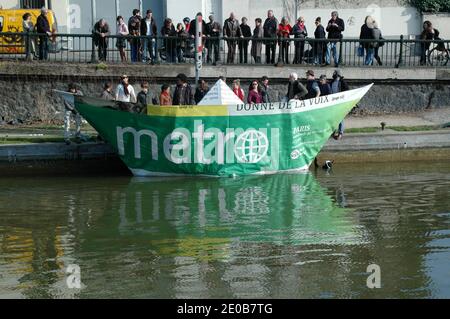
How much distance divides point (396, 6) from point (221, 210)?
16.7m

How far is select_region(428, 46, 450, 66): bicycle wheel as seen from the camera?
1056 inches

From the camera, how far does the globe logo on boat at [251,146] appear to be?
818 inches

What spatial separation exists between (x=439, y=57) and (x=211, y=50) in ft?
20.1

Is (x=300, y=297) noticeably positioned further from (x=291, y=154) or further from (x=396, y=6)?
(x=396, y=6)

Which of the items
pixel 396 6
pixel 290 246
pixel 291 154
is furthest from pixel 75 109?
pixel 396 6

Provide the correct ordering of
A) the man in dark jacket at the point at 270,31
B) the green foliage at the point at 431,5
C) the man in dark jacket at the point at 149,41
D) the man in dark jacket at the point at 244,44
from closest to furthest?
the man in dark jacket at the point at 149,41 → the man in dark jacket at the point at 244,44 → the man in dark jacket at the point at 270,31 → the green foliage at the point at 431,5

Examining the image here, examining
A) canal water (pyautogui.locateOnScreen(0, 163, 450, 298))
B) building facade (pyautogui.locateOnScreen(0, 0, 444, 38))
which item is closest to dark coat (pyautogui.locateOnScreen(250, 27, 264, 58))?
building facade (pyautogui.locateOnScreen(0, 0, 444, 38))

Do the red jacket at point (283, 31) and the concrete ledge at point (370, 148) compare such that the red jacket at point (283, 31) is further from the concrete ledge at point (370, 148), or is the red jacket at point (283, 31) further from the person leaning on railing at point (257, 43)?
the concrete ledge at point (370, 148)

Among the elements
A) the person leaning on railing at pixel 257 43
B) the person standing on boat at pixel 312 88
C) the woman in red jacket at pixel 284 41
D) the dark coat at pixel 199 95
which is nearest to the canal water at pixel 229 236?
the person standing on boat at pixel 312 88

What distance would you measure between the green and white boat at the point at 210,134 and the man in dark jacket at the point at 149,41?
518 cm

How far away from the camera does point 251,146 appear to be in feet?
68.4

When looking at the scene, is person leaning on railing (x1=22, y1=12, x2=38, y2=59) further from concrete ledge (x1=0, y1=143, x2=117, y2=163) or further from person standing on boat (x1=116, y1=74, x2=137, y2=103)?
concrete ledge (x1=0, y1=143, x2=117, y2=163)
